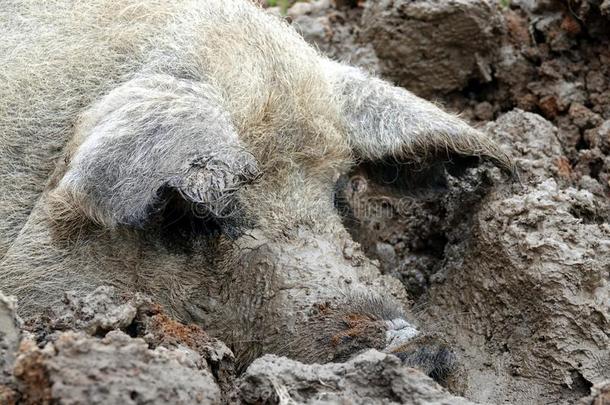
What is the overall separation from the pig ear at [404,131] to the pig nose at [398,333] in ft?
2.59

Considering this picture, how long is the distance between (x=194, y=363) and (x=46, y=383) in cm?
34

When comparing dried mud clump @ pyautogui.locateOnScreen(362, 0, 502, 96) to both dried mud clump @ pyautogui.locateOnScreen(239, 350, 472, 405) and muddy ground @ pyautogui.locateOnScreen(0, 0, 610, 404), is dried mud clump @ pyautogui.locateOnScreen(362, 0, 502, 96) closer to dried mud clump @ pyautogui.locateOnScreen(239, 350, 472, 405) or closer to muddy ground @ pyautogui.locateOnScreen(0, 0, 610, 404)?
muddy ground @ pyautogui.locateOnScreen(0, 0, 610, 404)

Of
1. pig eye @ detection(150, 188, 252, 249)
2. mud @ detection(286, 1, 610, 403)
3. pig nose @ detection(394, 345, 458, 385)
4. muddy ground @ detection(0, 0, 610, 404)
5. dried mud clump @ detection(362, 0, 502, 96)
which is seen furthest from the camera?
dried mud clump @ detection(362, 0, 502, 96)

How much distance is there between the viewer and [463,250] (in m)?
3.18

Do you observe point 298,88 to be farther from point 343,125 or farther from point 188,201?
point 188,201

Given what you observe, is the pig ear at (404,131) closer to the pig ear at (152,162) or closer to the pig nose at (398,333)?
the pig ear at (152,162)

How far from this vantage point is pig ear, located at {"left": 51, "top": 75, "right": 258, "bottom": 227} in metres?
2.40

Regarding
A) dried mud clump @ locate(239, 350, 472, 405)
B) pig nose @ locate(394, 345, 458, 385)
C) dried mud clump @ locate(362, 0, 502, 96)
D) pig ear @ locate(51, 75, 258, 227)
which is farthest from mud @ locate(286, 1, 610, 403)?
pig ear @ locate(51, 75, 258, 227)

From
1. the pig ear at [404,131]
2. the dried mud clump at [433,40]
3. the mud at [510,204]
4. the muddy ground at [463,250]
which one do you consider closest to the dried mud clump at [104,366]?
the muddy ground at [463,250]

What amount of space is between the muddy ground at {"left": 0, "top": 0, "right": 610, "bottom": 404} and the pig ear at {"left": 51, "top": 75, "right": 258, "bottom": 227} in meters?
0.27

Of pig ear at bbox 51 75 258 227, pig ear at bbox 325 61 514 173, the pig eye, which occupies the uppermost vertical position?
pig ear at bbox 325 61 514 173

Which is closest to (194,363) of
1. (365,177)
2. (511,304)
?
(511,304)

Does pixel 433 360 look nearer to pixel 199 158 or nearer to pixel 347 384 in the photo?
pixel 347 384

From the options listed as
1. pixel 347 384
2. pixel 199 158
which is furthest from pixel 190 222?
pixel 347 384
